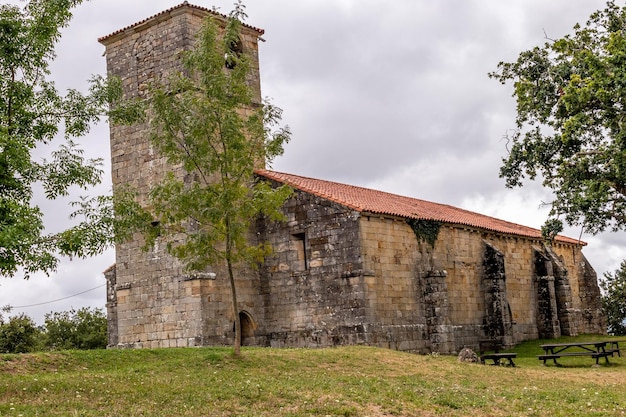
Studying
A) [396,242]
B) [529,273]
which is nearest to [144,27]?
[396,242]

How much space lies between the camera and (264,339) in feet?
92.2

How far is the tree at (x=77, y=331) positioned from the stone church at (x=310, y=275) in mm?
12926

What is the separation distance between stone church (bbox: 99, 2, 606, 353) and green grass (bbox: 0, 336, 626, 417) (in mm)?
3840

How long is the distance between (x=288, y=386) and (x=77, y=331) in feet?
107

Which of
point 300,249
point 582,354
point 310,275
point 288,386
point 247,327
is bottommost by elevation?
point 582,354

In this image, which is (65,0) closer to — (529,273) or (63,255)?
(63,255)

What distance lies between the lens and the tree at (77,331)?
44000 mm

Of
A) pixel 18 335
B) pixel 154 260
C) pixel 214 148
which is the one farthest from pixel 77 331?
pixel 214 148

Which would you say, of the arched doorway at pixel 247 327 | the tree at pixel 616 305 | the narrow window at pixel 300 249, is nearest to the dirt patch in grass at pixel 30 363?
the arched doorway at pixel 247 327

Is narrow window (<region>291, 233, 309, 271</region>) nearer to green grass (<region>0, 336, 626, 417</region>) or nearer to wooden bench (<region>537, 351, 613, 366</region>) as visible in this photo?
green grass (<region>0, 336, 626, 417</region>)

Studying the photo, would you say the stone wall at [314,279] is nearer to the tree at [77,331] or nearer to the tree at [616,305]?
the tree at [77,331]

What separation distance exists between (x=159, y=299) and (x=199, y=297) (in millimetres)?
2095

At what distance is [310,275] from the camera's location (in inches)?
1056

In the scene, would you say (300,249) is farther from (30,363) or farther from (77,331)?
(77,331)
